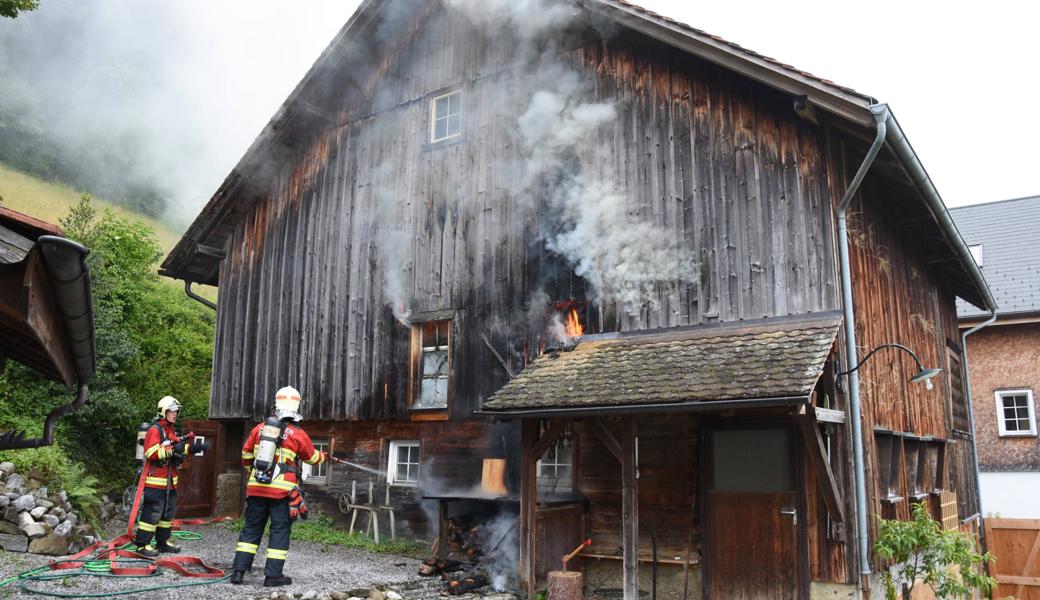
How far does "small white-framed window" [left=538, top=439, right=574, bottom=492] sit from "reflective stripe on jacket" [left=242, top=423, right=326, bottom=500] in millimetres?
3372

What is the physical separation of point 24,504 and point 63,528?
60cm

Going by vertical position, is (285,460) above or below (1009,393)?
below

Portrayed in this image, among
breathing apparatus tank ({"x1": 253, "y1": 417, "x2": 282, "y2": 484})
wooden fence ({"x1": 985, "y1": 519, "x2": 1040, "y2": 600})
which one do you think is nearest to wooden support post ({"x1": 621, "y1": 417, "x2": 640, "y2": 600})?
breathing apparatus tank ({"x1": 253, "y1": 417, "x2": 282, "y2": 484})

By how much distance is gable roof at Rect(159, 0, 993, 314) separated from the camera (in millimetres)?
8812

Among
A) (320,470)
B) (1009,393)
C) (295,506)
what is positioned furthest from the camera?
(1009,393)

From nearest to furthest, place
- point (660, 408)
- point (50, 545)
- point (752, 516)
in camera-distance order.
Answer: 1. point (660, 408)
2. point (752, 516)
3. point (50, 545)

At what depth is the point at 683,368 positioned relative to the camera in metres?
8.73

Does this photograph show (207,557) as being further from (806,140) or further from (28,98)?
(28,98)

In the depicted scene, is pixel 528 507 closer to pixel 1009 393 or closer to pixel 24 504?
pixel 24 504

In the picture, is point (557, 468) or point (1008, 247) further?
point (1008, 247)

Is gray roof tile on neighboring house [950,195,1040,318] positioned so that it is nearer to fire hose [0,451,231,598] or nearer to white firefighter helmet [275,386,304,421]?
white firefighter helmet [275,386,304,421]

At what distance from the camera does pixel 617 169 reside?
10.9 meters

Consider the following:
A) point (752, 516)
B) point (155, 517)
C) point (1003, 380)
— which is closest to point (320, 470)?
point (155, 517)

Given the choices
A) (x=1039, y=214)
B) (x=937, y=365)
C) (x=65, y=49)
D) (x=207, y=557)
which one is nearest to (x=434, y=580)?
(x=207, y=557)
